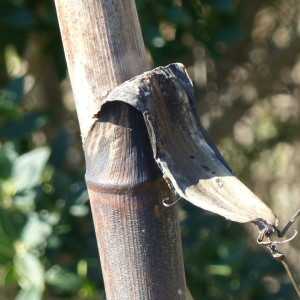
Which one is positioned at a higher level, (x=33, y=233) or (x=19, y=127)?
(x=19, y=127)

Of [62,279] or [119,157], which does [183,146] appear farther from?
[62,279]

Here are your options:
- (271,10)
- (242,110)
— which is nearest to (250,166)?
(242,110)

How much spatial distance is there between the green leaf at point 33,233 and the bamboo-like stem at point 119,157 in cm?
59

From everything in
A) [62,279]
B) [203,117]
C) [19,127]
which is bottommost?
[62,279]

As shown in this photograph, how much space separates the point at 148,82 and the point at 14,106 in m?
0.80

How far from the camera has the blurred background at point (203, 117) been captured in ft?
3.96

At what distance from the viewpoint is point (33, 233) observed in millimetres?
1172

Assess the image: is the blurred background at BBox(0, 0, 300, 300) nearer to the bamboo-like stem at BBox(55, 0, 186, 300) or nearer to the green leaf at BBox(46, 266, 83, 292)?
the green leaf at BBox(46, 266, 83, 292)

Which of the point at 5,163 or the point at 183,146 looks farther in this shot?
the point at 5,163

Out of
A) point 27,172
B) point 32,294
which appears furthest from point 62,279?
point 27,172

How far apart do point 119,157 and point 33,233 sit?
0.64 metres

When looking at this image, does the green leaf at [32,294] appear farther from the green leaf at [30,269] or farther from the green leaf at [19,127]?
the green leaf at [19,127]

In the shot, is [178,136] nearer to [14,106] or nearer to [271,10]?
[14,106]

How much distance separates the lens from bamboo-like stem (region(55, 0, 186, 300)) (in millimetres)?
559
